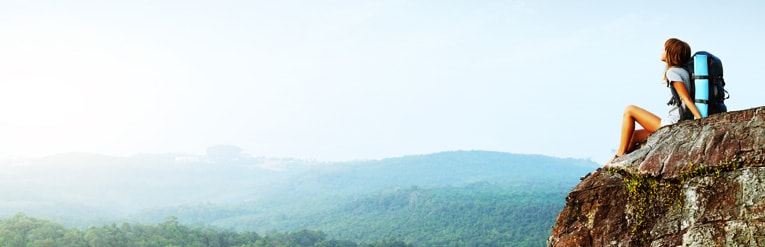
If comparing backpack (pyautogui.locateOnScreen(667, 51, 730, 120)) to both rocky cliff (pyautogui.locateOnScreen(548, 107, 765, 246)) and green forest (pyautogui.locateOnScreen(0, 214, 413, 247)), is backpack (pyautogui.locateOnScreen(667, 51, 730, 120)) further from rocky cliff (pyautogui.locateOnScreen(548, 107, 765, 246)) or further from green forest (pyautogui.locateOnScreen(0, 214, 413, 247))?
green forest (pyautogui.locateOnScreen(0, 214, 413, 247))

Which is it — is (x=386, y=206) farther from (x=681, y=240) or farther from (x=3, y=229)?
(x=681, y=240)

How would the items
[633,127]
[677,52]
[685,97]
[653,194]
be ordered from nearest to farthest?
[653,194], [685,97], [677,52], [633,127]

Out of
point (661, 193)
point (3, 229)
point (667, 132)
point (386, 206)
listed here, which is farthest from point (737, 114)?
point (386, 206)

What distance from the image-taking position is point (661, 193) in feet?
16.9

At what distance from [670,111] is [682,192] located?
36.5 inches

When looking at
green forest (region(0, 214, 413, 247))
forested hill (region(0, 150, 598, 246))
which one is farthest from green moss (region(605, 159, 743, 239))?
forested hill (region(0, 150, 598, 246))

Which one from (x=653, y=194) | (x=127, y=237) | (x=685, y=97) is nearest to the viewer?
(x=653, y=194)

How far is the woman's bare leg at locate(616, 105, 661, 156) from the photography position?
18.7 feet

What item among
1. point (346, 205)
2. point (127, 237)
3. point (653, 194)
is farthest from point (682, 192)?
point (346, 205)

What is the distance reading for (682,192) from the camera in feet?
16.5

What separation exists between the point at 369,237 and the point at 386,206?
2494 cm

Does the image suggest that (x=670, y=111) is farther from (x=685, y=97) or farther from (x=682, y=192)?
(x=682, y=192)

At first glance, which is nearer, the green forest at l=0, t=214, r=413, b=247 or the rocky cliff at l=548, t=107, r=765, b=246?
the rocky cliff at l=548, t=107, r=765, b=246

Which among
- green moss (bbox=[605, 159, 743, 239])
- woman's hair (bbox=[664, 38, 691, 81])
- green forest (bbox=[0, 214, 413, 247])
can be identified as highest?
woman's hair (bbox=[664, 38, 691, 81])
